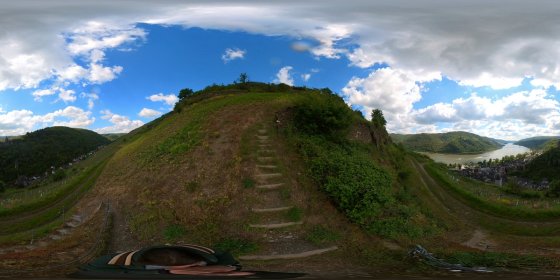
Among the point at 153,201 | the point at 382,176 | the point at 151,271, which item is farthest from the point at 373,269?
the point at 153,201

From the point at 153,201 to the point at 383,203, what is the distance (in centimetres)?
1107

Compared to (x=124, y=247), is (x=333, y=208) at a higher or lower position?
higher

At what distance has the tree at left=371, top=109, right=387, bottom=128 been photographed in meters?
28.8

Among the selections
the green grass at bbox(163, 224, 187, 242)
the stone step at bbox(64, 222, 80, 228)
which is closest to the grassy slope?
the green grass at bbox(163, 224, 187, 242)

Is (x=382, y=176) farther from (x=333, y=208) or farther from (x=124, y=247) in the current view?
(x=124, y=247)

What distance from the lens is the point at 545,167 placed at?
4547 inches

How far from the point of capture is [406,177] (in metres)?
24.9

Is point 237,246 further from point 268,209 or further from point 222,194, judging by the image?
point 222,194

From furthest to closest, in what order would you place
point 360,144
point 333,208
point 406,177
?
point 406,177, point 360,144, point 333,208

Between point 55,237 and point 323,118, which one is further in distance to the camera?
point 323,118

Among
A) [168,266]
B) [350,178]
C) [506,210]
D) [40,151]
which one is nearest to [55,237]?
[168,266]

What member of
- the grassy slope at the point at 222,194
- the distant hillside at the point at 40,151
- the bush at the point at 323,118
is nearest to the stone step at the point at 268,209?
the grassy slope at the point at 222,194

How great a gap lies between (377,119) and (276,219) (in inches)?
688

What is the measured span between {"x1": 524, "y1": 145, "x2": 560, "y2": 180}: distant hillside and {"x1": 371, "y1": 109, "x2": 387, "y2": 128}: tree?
10290 centimetres
